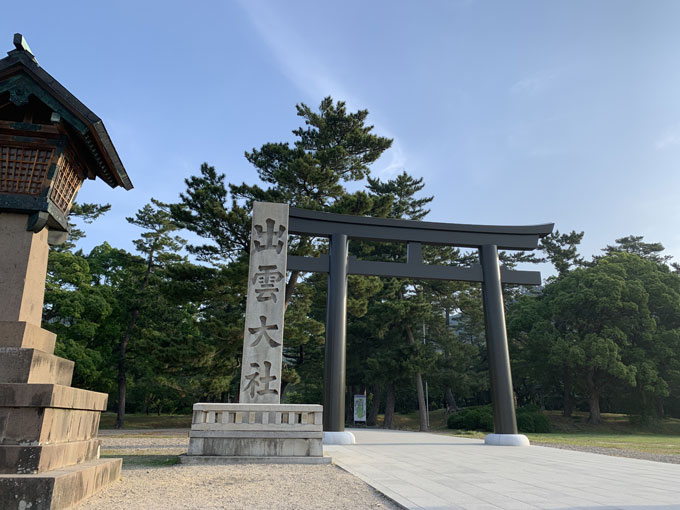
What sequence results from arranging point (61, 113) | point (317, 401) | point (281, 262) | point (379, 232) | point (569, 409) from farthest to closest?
point (317, 401), point (569, 409), point (379, 232), point (281, 262), point (61, 113)

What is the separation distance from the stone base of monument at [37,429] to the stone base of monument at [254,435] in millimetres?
2791

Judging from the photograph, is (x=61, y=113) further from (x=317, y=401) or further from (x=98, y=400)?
(x=317, y=401)

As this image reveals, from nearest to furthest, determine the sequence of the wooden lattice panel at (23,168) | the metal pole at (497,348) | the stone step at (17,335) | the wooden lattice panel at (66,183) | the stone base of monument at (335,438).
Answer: the stone step at (17,335), the wooden lattice panel at (23,168), the wooden lattice panel at (66,183), the stone base of monument at (335,438), the metal pole at (497,348)

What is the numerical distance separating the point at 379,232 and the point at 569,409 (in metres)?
21.0

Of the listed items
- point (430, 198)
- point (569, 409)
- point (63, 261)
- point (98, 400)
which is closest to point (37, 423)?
point (98, 400)

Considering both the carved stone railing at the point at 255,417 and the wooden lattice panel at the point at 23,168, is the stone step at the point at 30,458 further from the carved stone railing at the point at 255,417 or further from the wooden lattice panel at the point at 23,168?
the carved stone railing at the point at 255,417

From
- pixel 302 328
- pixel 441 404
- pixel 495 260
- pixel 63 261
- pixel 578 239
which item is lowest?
pixel 441 404

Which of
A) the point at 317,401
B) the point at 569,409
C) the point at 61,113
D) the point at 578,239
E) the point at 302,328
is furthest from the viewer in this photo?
the point at 578,239

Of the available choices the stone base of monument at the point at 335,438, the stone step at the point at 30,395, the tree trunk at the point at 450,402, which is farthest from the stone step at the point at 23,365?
the tree trunk at the point at 450,402

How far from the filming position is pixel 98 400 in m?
4.64

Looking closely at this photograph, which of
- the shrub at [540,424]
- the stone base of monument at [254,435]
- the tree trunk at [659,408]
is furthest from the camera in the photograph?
the tree trunk at [659,408]

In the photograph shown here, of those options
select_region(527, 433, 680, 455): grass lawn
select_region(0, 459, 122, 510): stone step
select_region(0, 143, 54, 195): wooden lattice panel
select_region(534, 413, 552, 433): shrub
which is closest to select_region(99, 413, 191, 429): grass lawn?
select_region(527, 433, 680, 455): grass lawn

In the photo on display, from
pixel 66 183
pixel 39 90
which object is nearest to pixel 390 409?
pixel 66 183

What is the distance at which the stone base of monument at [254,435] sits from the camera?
6.77 metres
